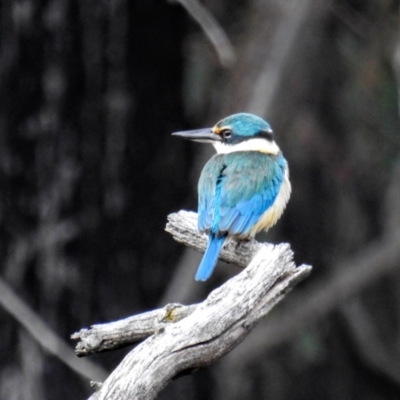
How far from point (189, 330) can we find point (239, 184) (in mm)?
1723

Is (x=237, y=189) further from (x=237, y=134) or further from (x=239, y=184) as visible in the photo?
(x=237, y=134)

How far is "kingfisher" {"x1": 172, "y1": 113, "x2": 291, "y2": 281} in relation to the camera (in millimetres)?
4680

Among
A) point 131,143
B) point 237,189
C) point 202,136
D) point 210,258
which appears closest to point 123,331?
point 210,258

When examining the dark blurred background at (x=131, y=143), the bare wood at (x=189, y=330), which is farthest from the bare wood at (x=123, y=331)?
the dark blurred background at (x=131, y=143)

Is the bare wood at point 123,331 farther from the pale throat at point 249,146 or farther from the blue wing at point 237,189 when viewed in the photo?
the pale throat at point 249,146

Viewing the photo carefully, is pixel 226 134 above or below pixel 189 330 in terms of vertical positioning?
above

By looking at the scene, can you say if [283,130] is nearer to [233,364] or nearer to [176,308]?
[233,364]

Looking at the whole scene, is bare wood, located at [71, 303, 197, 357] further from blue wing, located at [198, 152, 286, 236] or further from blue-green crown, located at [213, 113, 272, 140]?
blue-green crown, located at [213, 113, 272, 140]

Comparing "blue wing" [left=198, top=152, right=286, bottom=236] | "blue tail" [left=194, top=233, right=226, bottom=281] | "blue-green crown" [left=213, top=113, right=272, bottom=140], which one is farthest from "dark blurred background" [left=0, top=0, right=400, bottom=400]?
"blue tail" [left=194, top=233, right=226, bottom=281]

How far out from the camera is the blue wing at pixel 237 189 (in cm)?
477

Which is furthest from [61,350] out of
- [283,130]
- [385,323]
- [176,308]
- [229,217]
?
[385,323]

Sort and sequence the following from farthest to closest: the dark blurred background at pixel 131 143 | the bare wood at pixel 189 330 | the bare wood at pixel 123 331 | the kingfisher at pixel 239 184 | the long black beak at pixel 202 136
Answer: the dark blurred background at pixel 131 143, the long black beak at pixel 202 136, the kingfisher at pixel 239 184, the bare wood at pixel 123 331, the bare wood at pixel 189 330

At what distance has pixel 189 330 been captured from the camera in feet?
11.2

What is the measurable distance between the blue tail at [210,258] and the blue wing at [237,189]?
35 mm
